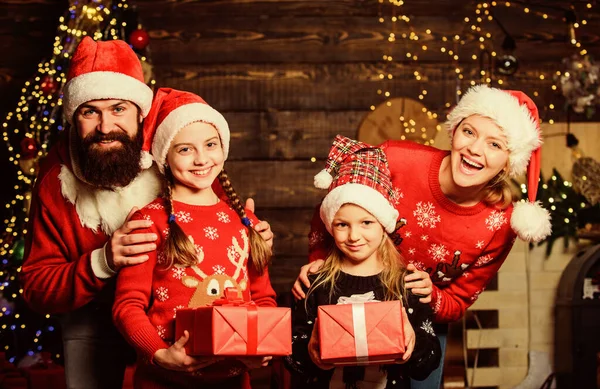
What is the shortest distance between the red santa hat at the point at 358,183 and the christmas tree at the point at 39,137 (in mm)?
1823

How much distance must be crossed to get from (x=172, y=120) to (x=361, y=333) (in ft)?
2.81

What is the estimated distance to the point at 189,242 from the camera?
242 centimetres

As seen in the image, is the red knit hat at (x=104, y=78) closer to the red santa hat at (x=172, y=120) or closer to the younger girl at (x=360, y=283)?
the red santa hat at (x=172, y=120)

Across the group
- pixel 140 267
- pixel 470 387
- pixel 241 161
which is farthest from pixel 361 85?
pixel 140 267

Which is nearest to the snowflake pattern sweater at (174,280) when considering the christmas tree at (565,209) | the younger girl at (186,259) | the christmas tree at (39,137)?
the younger girl at (186,259)

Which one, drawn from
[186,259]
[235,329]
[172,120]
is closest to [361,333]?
[235,329]

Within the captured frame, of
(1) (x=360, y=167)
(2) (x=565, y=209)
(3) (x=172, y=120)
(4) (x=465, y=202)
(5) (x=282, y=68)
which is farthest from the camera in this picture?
(5) (x=282, y=68)

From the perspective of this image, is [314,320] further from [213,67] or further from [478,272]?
[213,67]

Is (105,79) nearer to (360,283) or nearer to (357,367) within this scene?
(360,283)

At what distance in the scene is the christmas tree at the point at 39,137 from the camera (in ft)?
14.5

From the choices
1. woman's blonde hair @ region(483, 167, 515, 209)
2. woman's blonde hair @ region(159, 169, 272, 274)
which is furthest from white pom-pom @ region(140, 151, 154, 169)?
woman's blonde hair @ region(483, 167, 515, 209)

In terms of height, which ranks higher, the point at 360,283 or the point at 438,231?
the point at 438,231

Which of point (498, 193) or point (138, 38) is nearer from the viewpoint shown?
point (498, 193)

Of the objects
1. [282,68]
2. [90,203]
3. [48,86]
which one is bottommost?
[90,203]
